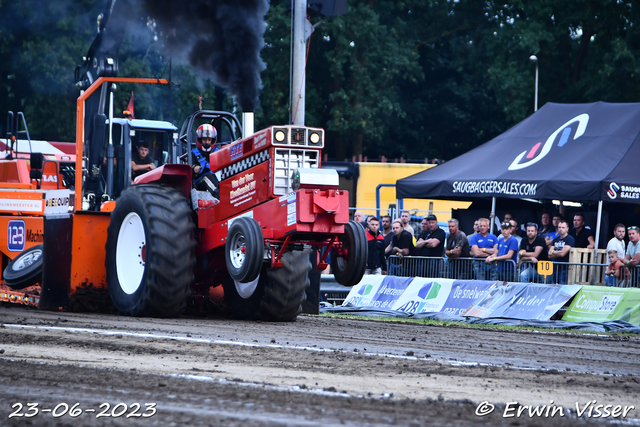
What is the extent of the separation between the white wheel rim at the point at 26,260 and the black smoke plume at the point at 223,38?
3.23 metres

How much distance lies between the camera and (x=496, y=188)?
16.3m

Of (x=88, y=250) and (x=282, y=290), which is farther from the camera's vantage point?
(x=88, y=250)

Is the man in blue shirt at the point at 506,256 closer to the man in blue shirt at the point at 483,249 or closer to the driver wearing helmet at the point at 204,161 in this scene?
the man in blue shirt at the point at 483,249

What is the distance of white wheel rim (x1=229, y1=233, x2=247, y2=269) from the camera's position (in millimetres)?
9352

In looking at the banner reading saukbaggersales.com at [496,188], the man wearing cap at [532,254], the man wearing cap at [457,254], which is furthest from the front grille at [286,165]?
the banner reading saukbaggersales.com at [496,188]

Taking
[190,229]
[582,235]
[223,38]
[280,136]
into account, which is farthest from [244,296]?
[582,235]

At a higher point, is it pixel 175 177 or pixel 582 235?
pixel 175 177

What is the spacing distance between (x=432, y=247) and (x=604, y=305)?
3.71 metres

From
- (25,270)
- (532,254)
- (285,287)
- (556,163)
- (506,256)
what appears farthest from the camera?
(556,163)

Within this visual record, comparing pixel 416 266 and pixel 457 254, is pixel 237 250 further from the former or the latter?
pixel 416 266

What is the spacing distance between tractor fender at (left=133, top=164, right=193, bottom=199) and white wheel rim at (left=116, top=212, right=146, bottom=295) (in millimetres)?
513

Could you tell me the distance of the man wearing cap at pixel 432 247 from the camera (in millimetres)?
15672

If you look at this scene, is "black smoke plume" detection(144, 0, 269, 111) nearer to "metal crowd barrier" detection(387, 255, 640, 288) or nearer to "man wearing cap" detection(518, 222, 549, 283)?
"metal crowd barrier" detection(387, 255, 640, 288)

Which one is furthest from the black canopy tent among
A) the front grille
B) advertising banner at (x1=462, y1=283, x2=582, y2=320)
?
the front grille
